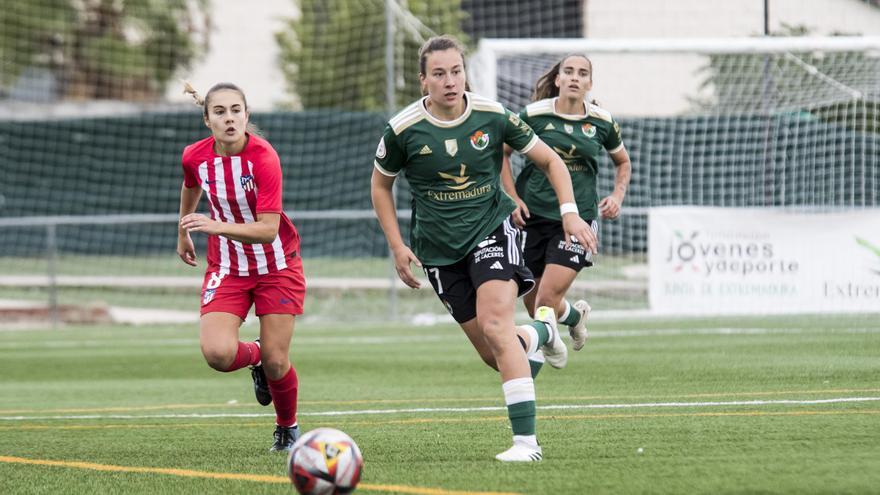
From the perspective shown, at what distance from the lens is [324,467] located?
5371 mm

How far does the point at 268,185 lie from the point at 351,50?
978 inches

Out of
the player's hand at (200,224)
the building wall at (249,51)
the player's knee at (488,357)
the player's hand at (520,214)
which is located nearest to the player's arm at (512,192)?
the player's hand at (520,214)

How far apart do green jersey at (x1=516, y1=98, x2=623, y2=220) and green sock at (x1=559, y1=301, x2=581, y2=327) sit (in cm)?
75

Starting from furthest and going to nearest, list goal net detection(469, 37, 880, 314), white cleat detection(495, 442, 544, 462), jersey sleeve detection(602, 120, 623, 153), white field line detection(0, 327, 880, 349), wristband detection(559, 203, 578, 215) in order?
goal net detection(469, 37, 880, 314) < white field line detection(0, 327, 880, 349) < jersey sleeve detection(602, 120, 623, 153) < wristband detection(559, 203, 578, 215) < white cleat detection(495, 442, 544, 462)

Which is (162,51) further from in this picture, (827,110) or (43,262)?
(827,110)

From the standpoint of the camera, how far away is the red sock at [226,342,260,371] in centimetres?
747

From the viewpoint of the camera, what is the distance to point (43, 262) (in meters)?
28.9

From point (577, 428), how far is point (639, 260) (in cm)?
1187

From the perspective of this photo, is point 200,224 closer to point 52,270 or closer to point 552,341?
point 552,341

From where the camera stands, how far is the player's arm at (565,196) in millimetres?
6547

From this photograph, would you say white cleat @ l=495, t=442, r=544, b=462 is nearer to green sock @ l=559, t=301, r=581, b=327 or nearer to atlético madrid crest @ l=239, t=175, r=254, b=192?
atlético madrid crest @ l=239, t=175, r=254, b=192

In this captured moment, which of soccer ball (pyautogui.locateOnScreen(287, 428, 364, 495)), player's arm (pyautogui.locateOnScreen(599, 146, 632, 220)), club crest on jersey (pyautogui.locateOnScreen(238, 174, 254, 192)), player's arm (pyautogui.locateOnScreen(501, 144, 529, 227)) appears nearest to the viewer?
soccer ball (pyautogui.locateOnScreen(287, 428, 364, 495))

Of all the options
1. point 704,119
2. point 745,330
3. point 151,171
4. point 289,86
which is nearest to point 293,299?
point 745,330

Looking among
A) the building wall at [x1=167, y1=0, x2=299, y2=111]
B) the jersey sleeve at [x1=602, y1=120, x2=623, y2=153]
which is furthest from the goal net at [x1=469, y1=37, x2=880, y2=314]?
the building wall at [x1=167, y1=0, x2=299, y2=111]
